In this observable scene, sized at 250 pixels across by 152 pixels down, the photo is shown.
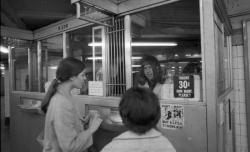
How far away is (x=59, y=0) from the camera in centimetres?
377

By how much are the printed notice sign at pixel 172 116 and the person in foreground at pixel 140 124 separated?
2.00 ft

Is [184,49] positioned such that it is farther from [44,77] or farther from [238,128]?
[44,77]

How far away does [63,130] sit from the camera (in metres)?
1.38

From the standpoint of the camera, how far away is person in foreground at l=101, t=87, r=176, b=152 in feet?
3.33

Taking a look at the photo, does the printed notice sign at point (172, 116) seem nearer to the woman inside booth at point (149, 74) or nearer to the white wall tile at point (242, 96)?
the woman inside booth at point (149, 74)

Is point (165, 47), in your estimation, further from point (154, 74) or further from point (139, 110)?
point (139, 110)

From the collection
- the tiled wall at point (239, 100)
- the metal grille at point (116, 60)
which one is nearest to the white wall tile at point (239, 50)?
the tiled wall at point (239, 100)

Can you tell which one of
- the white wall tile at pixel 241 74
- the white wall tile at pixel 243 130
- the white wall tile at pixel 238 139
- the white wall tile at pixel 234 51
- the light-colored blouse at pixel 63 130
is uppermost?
the white wall tile at pixel 234 51

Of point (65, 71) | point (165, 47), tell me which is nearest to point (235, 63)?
point (165, 47)

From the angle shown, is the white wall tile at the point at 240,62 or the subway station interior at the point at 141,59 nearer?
the subway station interior at the point at 141,59

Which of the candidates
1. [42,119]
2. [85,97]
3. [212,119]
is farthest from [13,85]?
[212,119]

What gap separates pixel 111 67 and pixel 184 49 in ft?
4.43

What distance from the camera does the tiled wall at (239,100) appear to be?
3.16 metres

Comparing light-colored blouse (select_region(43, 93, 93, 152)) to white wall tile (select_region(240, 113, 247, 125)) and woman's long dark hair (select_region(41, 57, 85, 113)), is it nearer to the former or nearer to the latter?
woman's long dark hair (select_region(41, 57, 85, 113))
